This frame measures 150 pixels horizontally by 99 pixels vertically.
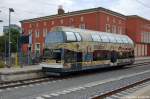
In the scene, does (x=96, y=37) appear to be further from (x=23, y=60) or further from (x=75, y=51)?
(x=23, y=60)

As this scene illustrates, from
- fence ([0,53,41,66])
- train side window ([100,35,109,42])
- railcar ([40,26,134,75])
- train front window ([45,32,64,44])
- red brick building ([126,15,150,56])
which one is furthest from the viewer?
red brick building ([126,15,150,56])

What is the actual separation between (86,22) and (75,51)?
3905 cm

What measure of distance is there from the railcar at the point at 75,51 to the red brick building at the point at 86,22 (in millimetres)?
25637

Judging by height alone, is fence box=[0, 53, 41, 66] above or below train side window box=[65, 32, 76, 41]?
below

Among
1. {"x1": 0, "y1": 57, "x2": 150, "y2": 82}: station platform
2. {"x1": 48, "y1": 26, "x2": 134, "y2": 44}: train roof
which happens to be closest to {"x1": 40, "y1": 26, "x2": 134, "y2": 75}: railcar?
{"x1": 48, "y1": 26, "x2": 134, "y2": 44}: train roof

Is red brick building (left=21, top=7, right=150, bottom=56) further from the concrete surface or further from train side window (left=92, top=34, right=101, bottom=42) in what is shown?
the concrete surface

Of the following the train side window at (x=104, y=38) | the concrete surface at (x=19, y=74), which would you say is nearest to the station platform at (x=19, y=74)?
the concrete surface at (x=19, y=74)

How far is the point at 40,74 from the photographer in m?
26.2

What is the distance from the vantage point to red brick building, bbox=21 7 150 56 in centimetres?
6283

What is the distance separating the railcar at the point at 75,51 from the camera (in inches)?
974

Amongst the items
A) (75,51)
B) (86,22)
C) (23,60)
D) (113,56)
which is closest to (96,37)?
(113,56)

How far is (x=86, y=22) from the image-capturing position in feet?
211

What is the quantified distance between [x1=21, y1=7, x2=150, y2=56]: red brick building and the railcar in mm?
25637

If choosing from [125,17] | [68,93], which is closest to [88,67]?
[68,93]
